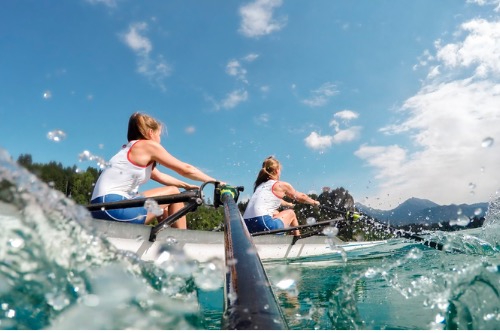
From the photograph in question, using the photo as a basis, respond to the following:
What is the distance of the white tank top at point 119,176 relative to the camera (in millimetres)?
5723

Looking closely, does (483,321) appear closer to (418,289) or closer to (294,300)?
(418,289)

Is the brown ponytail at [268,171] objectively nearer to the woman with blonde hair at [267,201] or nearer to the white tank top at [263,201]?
the woman with blonde hair at [267,201]

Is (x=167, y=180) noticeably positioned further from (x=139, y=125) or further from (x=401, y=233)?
(x=401, y=233)

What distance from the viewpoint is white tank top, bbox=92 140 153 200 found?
225 inches

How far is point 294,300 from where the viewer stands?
3.79m

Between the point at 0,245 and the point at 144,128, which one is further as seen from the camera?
the point at 144,128

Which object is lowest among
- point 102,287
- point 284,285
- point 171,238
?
point 284,285

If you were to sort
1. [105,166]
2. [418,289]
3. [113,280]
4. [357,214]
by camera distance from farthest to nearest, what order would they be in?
[357,214] < [105,166] < [418,289] < [113,280]

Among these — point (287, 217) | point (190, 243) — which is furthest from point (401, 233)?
point (190, 243)

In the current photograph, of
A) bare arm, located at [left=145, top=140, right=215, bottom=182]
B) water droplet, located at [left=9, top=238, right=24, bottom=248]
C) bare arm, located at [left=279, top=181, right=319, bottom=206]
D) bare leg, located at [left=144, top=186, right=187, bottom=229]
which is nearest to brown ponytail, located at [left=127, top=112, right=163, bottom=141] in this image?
bare arm, located at [left=145, top=140, right=215, bottom=182]

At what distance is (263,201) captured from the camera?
35.9 feet

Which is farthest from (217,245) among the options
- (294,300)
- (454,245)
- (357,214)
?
(357,214)

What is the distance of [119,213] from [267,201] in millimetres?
5763

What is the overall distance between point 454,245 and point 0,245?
8.58 meters
